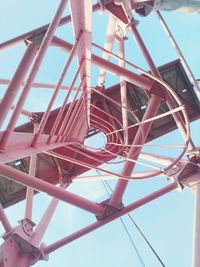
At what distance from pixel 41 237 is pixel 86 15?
6.52 meters

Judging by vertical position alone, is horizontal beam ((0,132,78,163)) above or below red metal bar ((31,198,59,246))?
above

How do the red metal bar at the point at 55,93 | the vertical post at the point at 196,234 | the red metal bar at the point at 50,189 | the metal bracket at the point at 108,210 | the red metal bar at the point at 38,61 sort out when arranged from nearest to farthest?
1. the red metal bar at the point at 38,61
2. the red metal bar at the point at 55,93
3. the vertical post at the point at 196,234
4. the red metal bar at the point at 50,189
5. the metal bracket at the point at 108,210

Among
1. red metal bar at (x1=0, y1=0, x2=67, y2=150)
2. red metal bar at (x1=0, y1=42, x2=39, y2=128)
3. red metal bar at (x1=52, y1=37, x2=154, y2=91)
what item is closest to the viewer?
red metal bar at (x1=0, y1=42, x2=39, y2=128)

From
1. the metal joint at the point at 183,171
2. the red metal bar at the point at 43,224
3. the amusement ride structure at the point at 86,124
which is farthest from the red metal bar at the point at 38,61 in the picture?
the metal joint at the point at 183,171

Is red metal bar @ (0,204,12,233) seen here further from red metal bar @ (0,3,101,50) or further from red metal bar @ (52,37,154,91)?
red metal bar @ (52,37,154,91)

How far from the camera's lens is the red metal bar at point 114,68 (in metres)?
11.5

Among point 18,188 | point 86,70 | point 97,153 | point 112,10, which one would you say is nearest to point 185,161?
point 86,70

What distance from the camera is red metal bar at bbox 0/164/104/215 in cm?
1019

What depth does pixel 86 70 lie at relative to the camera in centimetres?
1188

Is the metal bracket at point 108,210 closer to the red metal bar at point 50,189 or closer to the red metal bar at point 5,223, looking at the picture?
the red metal bar at point 50,189

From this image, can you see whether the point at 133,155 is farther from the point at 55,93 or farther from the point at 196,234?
the point at 55,93

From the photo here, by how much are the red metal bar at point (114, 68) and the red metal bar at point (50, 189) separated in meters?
3.58

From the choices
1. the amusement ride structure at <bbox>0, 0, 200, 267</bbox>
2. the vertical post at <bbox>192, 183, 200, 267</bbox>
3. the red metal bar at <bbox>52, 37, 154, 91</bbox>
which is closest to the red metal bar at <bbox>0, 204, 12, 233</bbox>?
the amusement ride structure at <bbox>0, 0, 200, 267</bbox>

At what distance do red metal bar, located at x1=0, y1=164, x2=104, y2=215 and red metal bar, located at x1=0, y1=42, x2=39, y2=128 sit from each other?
2797 mm
